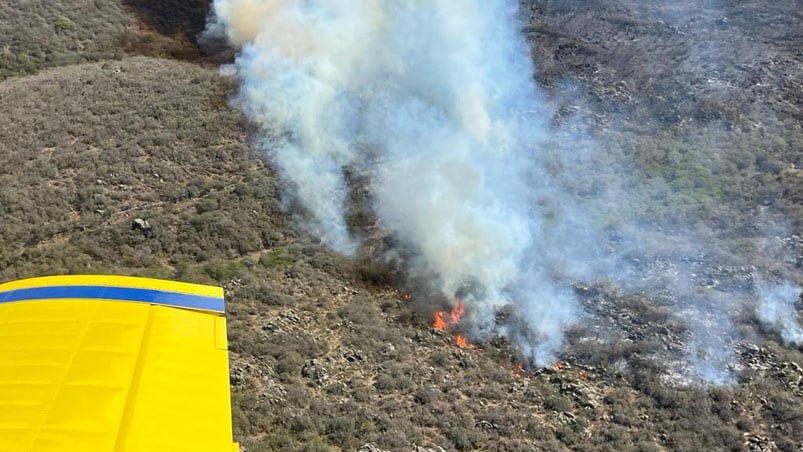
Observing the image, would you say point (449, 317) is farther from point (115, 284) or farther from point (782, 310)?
point (782, 310)

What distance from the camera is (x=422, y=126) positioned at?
20.7m

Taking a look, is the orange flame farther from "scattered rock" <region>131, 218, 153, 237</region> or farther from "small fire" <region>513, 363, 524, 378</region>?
"scattered rock" <region>131, 218, 153, 237</region>

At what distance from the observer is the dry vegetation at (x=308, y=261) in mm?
11469

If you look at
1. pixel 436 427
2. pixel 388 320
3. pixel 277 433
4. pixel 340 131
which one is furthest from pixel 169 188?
pixel 436 427

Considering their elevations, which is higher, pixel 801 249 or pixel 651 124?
pixel 651 124

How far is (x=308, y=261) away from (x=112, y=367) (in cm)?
901

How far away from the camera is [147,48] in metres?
27.2

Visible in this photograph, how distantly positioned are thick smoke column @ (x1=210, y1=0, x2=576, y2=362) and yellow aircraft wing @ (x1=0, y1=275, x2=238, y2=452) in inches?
317

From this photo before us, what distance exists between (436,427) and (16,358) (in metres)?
7.14

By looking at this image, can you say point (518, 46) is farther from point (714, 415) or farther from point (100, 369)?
point (100, 369)

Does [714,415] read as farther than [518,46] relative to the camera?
No

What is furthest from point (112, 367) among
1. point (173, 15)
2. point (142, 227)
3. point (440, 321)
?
point (173, 15)

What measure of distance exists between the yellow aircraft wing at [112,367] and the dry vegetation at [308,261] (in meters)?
3.53

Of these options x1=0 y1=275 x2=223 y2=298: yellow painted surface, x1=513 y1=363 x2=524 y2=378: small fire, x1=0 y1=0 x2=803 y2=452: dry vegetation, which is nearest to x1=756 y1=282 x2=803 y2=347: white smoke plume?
x1=0 y1=0 x2=803 y2=452: dry vegetation
